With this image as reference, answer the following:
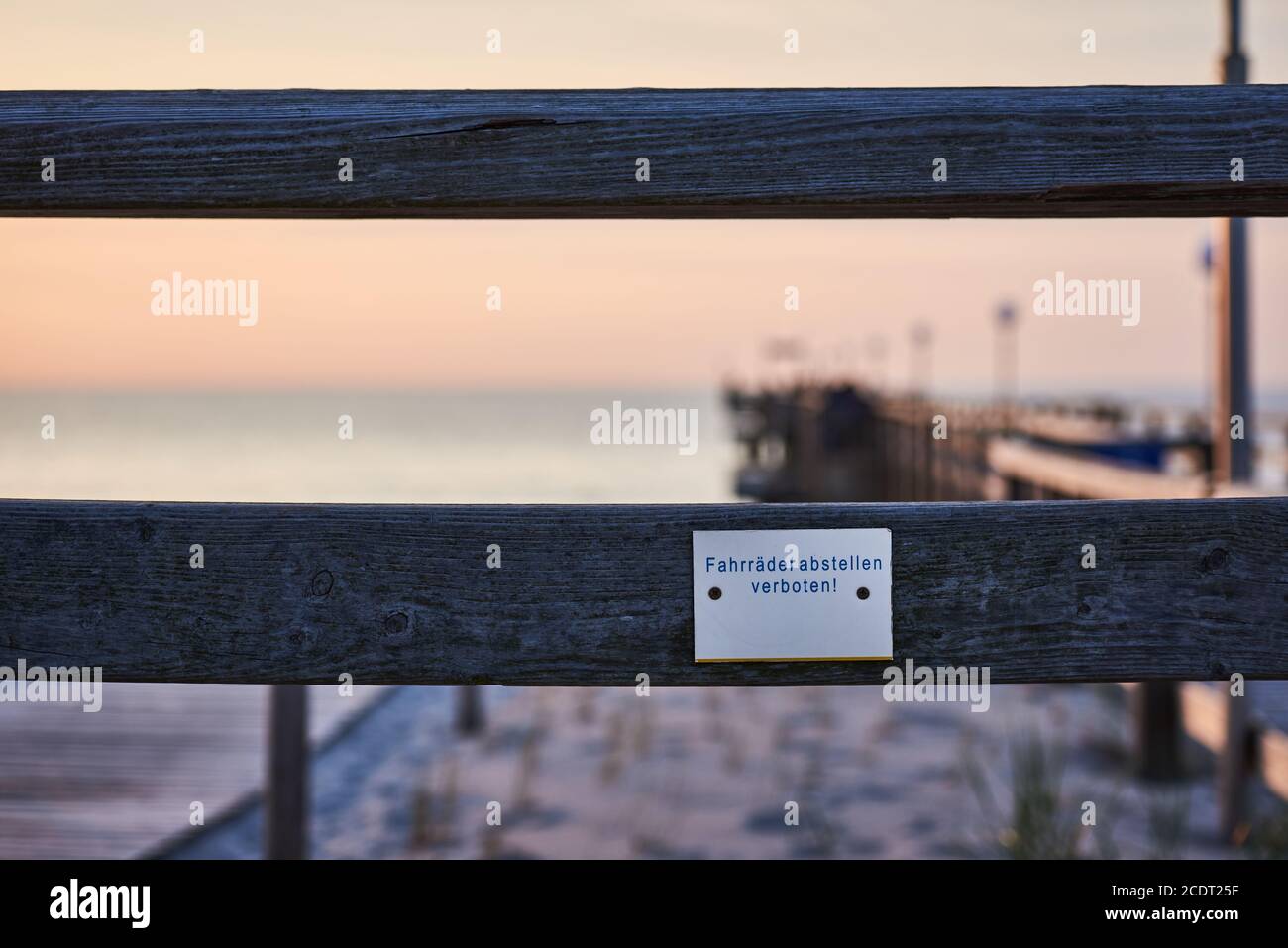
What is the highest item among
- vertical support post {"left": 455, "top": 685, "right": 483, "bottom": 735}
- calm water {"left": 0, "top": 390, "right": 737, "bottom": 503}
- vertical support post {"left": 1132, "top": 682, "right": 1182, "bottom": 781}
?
calm water {"left": 0, "top": 390, "right": 737, "bottom": 503}

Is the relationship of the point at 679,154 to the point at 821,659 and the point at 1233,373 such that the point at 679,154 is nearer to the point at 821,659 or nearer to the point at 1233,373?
→ the point at 821,659

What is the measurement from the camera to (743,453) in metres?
40.8

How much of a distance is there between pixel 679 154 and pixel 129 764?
637cm

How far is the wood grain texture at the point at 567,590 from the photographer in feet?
5.16

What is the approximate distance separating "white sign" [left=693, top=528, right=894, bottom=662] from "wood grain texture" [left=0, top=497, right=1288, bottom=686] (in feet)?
0.07

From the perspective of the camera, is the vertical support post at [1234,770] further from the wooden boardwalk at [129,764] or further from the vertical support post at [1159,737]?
the wooden boardwalk at [129,764]

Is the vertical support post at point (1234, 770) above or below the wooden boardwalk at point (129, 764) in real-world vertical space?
above

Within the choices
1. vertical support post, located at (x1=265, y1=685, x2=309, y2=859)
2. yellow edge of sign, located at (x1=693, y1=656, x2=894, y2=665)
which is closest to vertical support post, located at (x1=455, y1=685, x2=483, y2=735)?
vertical support post, located at (x1=265, y1=685, x2=309, y2=859)

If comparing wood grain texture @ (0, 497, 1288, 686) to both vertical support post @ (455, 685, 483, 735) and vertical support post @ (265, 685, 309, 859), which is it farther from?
vertical support post @ (455, 685, 483, 735)

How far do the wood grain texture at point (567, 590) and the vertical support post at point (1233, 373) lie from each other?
151 inches

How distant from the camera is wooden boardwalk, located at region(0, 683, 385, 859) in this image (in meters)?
5.61

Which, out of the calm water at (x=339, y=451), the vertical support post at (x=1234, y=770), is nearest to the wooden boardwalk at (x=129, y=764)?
the vertical support post at (x=1234, y=770)
